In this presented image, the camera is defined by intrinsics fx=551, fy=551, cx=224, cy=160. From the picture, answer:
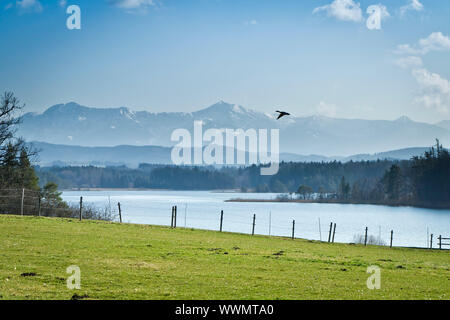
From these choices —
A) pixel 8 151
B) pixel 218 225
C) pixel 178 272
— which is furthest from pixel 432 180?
pixel 178 272

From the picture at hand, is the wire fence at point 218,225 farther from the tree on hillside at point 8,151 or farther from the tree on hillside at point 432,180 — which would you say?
the tree on hillside at point 432,180

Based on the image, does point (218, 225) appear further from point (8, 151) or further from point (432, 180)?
point (432, 180)

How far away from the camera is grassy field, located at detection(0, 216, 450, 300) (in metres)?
16.0

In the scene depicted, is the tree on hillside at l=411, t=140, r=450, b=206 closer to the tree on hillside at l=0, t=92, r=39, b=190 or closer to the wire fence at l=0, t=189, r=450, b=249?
the wire fence at l=0, t=189, r=450, b=249

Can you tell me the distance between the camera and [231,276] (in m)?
19.9

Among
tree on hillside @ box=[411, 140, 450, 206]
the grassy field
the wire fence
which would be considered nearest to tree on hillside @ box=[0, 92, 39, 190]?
the wire fence

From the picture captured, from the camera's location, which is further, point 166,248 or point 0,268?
point 166,248

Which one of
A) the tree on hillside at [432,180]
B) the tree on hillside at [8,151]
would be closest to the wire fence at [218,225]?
the tree on hillside at [8,151]

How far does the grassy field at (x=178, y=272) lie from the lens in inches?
631

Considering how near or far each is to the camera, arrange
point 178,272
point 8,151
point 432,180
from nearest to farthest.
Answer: point 178,272
point 8,151
point 432,180

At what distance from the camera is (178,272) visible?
20312mm
